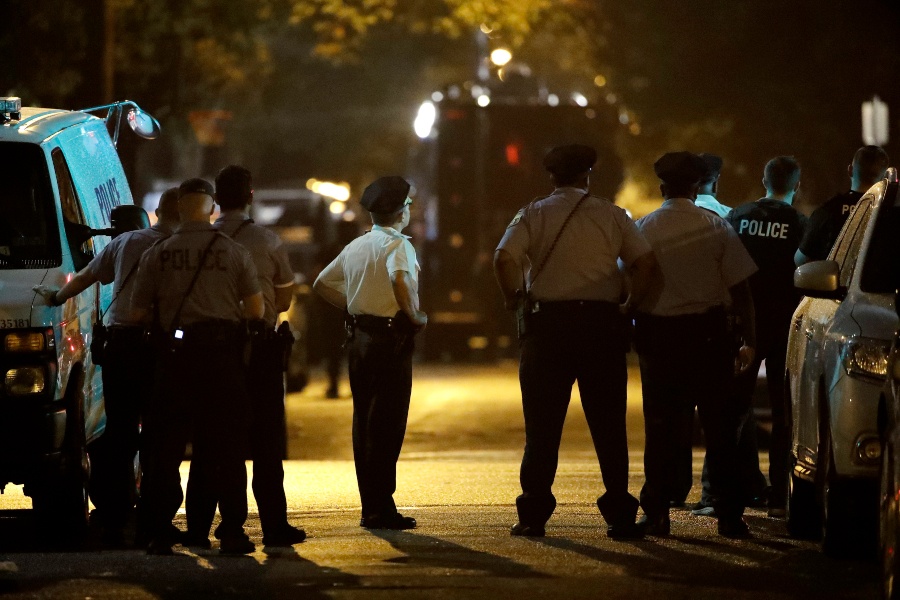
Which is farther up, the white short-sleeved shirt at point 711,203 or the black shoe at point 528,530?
the white short-sleeved shirt at point 711,203

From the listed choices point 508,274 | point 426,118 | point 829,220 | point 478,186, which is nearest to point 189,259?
point 508,274

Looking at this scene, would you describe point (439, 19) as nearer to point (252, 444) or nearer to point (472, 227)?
point (472, 227)

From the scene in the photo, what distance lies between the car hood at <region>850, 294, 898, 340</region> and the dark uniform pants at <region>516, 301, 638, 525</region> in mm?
1240

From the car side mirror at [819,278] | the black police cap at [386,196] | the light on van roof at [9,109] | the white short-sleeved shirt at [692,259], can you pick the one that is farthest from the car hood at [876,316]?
the light on van roof at [9,109]

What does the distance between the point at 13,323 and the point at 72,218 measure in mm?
1111

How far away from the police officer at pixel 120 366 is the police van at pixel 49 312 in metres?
0.13

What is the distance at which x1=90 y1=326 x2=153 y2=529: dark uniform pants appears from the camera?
9140 millimetres

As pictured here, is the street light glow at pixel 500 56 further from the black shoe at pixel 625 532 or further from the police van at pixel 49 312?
the black shoe at pixel 625 532

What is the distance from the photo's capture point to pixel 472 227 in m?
28.5

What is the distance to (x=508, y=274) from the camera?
9.10m

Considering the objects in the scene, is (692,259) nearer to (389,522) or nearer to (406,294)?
(406,294)

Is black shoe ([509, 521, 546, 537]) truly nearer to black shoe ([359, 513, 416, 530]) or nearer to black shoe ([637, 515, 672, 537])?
black shoe ([637, 515, 672, 537])

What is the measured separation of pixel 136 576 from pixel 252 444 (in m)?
1.24

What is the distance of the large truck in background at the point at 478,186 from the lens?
2827cm
